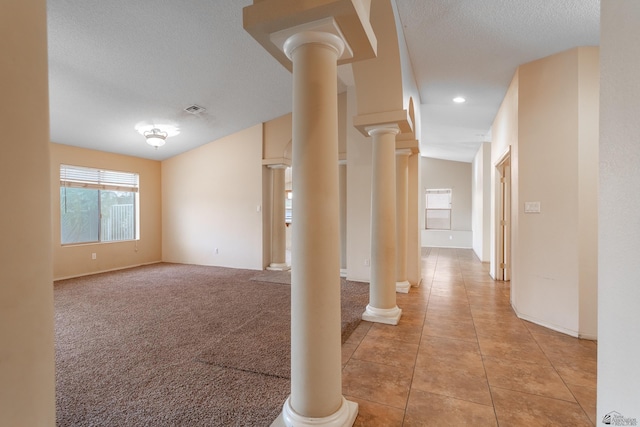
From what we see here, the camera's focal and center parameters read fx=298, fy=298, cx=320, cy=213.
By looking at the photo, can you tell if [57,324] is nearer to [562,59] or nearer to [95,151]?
[95,151]

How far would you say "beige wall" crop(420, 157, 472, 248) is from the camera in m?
10.1

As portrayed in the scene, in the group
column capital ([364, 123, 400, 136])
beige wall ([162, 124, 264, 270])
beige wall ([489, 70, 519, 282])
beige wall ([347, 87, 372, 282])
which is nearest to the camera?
column capital ([364, 123, 400, 136])

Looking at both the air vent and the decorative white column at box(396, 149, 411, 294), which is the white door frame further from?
the air vent

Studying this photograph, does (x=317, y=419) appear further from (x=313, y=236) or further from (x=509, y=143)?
(x=509, y=143)

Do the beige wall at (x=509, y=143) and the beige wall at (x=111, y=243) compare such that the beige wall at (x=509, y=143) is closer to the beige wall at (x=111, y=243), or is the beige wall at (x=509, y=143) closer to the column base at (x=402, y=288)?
the column base at (x=402, y=288)

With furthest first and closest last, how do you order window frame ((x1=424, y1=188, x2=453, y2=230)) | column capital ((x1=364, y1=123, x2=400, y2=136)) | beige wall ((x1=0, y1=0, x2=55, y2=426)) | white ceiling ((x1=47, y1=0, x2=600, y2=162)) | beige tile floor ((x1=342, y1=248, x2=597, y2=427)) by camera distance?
window frame ((x1=424, y1=188, x2=453, y2=230)) → column capital ((x1=364, y1=123, x2=400, y2=136)) → white ceiling ((x1=47, y1=0, x2=600, y2=162)) → beige tile floor ((x1=342, y1=248, x2=597, y2=427)) → beige wall ((x1=0, y1=0, x2=55, y2=426))

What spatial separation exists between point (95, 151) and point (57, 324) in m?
3.99

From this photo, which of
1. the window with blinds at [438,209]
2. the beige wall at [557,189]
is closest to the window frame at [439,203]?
the window with blinds at [438,209]

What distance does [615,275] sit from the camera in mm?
1048

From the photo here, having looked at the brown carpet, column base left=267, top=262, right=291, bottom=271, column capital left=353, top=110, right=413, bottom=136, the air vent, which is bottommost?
the brown carpet

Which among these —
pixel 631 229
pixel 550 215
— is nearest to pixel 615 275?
pixel 631 229

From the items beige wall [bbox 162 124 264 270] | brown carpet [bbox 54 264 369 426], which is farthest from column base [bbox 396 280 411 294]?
beige wall [bbox 162 124 264 270]

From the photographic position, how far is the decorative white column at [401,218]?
4094mm

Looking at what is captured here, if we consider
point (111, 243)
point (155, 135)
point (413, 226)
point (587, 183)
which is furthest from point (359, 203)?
point (111, 243)
